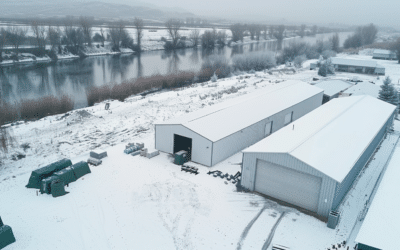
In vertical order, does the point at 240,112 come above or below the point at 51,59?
above

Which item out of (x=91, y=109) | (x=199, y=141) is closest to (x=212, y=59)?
(x=91, y=109)

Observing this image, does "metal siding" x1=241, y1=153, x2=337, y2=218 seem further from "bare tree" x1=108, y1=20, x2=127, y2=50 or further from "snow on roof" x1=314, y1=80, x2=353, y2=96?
"bare tree" x1=108, y1=20, x2=127, y2=50

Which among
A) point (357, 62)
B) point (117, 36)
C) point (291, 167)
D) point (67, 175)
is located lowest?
point (67, 175)

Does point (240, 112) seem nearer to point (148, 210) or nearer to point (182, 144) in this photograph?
point (182, 144)

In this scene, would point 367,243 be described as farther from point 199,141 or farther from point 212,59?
point 212,59

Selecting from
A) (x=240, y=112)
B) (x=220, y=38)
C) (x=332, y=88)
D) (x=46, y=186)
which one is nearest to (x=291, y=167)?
(x=240, y=112)

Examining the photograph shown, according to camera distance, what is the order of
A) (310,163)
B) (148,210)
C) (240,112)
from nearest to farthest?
(310,163) → (148,210) → (240,112)

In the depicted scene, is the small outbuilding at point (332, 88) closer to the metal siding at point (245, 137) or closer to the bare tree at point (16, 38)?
the metal siding at point (245, 137)
